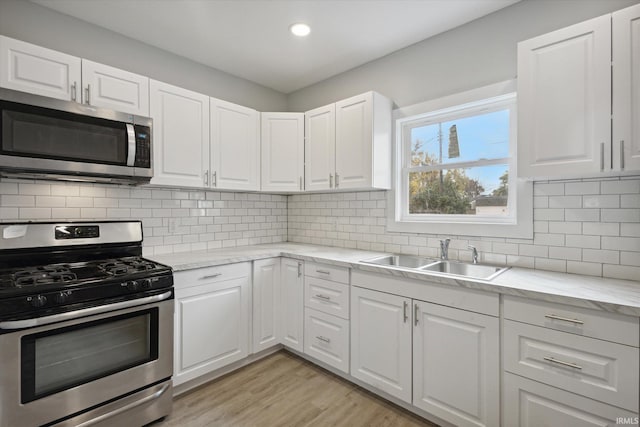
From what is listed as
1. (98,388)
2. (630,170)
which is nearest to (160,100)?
(98,388)

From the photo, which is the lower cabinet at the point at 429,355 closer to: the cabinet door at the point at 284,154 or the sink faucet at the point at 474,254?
the sink faucet at the point at 474,254

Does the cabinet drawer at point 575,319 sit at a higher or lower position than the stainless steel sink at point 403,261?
lower

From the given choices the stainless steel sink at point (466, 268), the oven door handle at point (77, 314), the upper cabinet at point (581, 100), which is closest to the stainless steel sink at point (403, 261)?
the stainless steel sink at point (466, 268)

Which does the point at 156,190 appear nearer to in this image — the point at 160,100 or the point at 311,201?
the point at 160,100

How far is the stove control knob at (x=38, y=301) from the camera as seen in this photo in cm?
148

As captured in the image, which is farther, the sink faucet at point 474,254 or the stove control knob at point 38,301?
the sink faucet at point 474,254

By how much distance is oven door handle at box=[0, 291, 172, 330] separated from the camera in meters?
1.45

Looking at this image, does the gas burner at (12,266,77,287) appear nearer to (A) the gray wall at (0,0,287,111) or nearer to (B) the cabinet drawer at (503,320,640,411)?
(A) the gray wall at (0,0,287,111)

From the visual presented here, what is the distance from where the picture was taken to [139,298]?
1813 mm

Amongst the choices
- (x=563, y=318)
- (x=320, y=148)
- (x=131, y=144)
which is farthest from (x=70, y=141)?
(x=563, y=318)

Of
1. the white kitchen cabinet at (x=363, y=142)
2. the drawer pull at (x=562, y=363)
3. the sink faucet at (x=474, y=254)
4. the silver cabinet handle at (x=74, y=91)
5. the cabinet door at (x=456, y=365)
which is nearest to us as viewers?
the drawer pull at (x=562, y=363)

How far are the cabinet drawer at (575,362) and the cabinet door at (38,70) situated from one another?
2886mm

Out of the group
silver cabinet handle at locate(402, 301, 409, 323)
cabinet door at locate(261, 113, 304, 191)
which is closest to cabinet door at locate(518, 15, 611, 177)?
silver cabinet handle at locate(402, 301, 409, 323)

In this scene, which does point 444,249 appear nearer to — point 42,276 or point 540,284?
point 540,284
